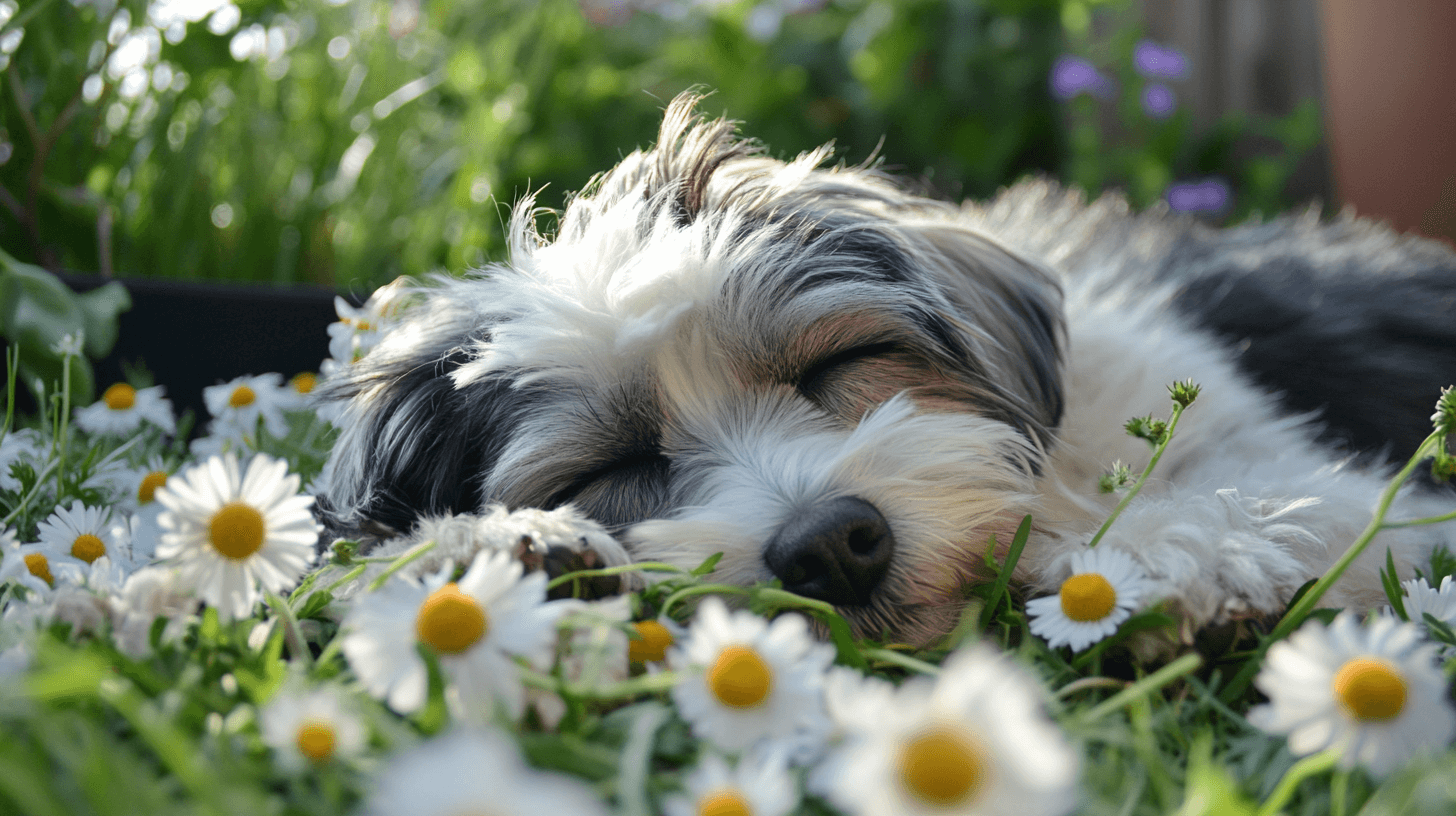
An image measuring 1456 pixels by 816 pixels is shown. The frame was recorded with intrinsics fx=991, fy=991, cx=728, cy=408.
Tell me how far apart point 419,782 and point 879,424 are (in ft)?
3.73

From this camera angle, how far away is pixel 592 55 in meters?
5.00

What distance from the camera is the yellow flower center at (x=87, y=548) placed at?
1.40m

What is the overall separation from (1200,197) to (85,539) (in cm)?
483

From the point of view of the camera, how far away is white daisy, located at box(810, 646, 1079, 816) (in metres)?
0.55

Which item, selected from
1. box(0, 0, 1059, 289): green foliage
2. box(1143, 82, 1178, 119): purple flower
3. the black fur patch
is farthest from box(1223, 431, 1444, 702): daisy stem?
box(1143, 82, 1178, 119): purple flower

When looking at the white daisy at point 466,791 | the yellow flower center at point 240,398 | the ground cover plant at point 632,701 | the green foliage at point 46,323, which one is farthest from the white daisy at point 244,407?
the white daisy at point 466,791

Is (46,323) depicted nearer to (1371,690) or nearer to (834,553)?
(834,553)

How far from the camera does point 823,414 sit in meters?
1.70

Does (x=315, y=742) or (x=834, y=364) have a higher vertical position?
(x=315, y=742)

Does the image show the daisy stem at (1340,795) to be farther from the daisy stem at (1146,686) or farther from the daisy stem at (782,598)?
the daisy stem at (782,598)

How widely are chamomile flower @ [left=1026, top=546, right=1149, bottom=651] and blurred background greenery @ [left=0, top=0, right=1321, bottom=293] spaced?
1.30 m

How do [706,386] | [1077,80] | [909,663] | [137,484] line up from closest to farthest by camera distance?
1. [909,663]
2. [706,386]
3. [137,484]
4. [1077,80]

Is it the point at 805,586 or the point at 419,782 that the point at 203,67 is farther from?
the point at 419,782

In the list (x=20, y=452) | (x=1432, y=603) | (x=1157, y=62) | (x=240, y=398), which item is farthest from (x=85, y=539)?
(x=1157, y=62)
